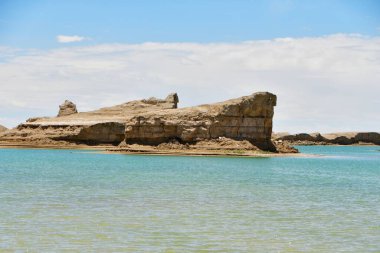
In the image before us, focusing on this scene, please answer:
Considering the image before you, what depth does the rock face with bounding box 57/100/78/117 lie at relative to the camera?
100438mm

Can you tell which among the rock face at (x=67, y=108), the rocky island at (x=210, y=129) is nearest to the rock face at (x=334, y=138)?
the rock face at (x=67, y=108)

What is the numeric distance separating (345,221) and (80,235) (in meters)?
7.29

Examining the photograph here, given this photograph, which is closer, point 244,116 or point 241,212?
point 241,212

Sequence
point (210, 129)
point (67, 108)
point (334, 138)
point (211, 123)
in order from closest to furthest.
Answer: point (211, 123) → point (210, 129) → point (67, 108) → point (334, 138)

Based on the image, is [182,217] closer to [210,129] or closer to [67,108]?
[210,129]

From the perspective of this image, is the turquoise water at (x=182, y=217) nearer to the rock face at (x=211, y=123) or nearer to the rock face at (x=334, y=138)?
Result: the rock face at (x=211, y=123)

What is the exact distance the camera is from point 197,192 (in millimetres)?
23750

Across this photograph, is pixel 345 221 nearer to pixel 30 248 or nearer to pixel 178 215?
pixel 178 215

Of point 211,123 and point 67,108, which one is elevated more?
point 67,108

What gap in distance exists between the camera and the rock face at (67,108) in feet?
330

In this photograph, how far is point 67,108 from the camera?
333 ft

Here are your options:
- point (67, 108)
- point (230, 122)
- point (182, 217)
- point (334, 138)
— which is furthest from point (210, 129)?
point (334, 138)

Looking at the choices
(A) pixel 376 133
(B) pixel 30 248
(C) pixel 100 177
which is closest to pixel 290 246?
(B) pixel 30 248

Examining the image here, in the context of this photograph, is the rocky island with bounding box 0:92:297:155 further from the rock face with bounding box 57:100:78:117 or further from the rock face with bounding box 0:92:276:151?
the rock face with bounding box 57:100:78:117
